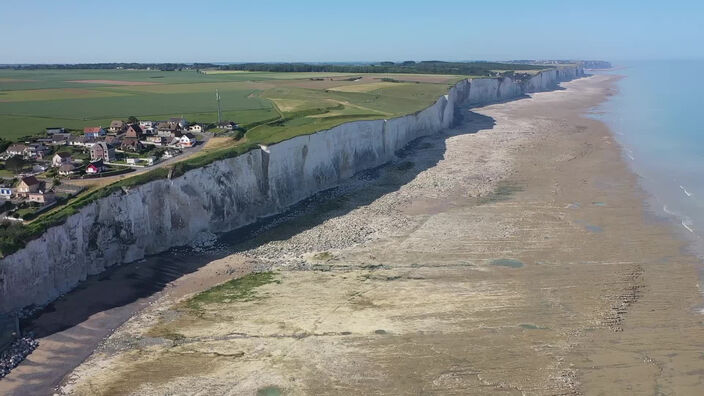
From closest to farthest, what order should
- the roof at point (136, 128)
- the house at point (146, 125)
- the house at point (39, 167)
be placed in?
the house at point (39, 167), the roof at point (136, 128), the house at point (146, 125)

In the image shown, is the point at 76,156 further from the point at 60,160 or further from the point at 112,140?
the point at 112,140

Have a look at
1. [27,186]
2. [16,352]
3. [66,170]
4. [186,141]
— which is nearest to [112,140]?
[186,141]

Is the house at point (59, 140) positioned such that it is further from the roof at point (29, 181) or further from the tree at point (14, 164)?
the roof at point (29, 181)

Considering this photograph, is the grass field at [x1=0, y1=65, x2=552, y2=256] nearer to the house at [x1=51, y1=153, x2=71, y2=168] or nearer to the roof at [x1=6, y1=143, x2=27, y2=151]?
the roof at [x1=6, y1=143, x2=27, y2=151]

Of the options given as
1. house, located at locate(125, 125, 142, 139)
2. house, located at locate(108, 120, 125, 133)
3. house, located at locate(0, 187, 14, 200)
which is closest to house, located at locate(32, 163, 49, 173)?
house, located at locate(0, 187, 14, 200)

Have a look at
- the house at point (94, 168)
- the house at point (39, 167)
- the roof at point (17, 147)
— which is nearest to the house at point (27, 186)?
the house at point (94, 168)

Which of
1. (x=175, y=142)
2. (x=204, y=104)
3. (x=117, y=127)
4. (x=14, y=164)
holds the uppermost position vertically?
(x=204, y=104)

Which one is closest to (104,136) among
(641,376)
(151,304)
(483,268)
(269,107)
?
(269,107)
